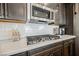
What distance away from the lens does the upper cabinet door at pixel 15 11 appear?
1.48 m

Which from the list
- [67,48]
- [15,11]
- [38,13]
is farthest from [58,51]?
[15,11]

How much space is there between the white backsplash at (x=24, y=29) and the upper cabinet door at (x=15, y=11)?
0.24 metres

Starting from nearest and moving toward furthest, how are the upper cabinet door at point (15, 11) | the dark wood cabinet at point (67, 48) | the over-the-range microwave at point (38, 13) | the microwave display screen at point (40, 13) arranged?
the upper cabinet door at point (15, 11) < the over-the-range microwave at point (38, 13) < the microwave display screen at point (40, 13) < the dark wood cabinet at point (67, 48)

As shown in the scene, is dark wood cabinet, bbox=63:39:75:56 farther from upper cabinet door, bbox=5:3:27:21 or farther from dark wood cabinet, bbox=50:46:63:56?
upper cabinet door, bbox=5:3:27:21

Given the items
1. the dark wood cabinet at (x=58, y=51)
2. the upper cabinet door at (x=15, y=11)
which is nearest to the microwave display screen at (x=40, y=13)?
the upper cabinet door at (x=15, y=11)

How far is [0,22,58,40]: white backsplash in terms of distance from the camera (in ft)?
5.67

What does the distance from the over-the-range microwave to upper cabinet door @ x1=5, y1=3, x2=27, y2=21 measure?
0.10m

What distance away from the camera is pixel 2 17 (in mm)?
1404

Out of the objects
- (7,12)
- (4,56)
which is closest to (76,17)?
(7,12)

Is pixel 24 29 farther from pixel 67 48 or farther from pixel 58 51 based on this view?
→ pixel 67 48

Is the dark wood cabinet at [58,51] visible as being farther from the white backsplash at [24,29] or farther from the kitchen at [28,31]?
the white backsplash at [24,29]

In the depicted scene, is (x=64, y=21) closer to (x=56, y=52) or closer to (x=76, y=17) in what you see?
(x=76, y=17)

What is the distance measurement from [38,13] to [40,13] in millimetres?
69

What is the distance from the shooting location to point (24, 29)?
6.97 ft
